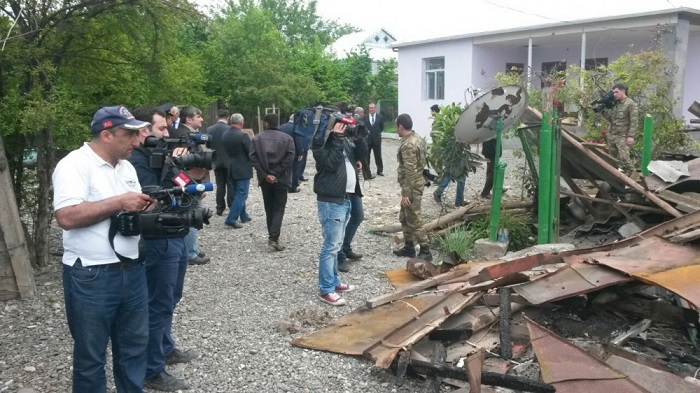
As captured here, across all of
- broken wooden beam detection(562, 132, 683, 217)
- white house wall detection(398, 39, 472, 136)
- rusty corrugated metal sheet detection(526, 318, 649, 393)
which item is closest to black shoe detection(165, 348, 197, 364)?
rusty corrugated metal sheet detection(526, 318, 649, 393)

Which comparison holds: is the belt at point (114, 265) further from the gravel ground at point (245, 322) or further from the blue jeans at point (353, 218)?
the blue jeans at point (353, 218)

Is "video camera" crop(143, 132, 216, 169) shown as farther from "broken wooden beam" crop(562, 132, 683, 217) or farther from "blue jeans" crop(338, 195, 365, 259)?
"broken wooden beam" crop(562, 132, 683, 217)

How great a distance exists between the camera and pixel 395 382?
4152 mm

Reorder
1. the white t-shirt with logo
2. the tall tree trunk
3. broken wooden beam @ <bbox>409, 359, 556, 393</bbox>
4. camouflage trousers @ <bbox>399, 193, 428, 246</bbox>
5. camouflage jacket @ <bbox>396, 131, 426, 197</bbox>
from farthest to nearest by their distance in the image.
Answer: camouflage trousers @ <bbox>399, 193, 428, 246</bbox>, camouflage jacket @ <bbox>396, 131, 426, 197</bbox>, the tall tree trunk, broken wooden beam @ <bbox>409, 359, 556, 393</bbox>, the white t-shirt with logo

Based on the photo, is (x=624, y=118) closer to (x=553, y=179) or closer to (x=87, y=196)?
(x=553, y=179)

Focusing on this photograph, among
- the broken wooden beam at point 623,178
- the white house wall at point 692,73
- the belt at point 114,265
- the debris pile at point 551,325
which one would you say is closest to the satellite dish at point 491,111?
the broken wooden beam at point 623,178

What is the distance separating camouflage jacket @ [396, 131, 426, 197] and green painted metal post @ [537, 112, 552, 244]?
55.1 inches

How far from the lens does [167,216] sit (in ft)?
10.8

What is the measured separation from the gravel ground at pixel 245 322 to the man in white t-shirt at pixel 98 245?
100 centimetres

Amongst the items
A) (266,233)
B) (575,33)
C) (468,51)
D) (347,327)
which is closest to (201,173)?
(347,327)

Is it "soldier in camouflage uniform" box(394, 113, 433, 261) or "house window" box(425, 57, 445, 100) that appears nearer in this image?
"soldier in camouflage uniform" box(394, 113, 433, 261)

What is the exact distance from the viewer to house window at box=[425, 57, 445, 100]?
2259 centimetres

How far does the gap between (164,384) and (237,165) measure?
Result: 5.40m

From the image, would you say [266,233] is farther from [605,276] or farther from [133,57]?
[605,276]
